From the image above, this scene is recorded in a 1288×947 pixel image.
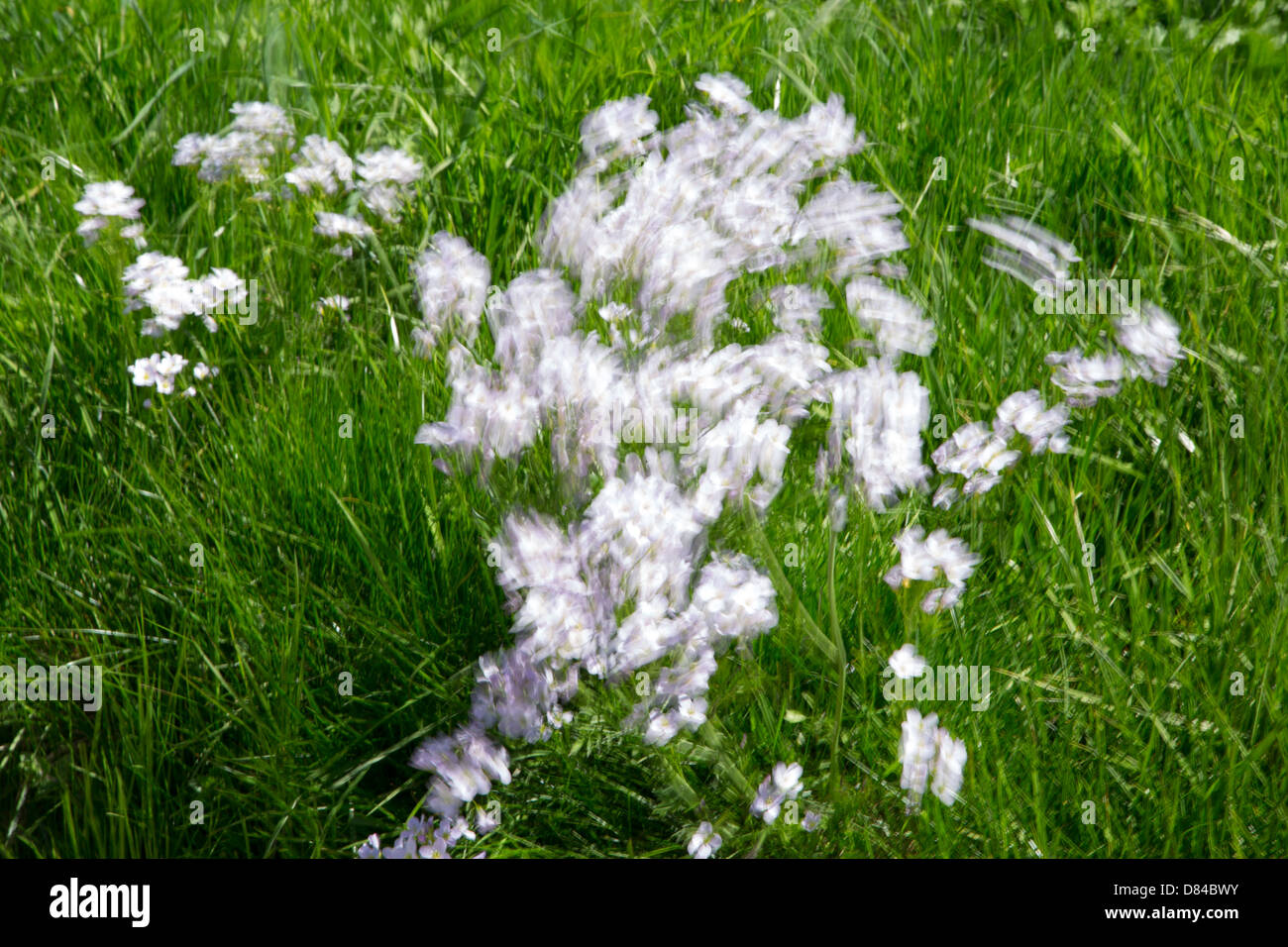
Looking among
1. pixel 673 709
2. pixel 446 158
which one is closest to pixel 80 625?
pixel 673 709

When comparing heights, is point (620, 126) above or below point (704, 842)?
above

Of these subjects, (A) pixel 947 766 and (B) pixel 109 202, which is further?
(B) pixel 109 202

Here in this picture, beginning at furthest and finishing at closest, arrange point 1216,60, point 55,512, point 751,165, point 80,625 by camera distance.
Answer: point 1216,60 → point 55,512 → point 80,625 → point 751,165

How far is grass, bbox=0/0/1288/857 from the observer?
1.74m

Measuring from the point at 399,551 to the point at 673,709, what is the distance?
0.53 metres

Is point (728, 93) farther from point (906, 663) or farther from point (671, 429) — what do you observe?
point (906, 663)

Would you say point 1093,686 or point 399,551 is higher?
point 399,551

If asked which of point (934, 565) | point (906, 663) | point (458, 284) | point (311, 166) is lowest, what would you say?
point (906, 663)

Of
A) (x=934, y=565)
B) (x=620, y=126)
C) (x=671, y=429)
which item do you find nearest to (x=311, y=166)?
(x=620, y=126)

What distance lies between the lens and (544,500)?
1.63m

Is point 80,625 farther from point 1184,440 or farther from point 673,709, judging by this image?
point 1184,440

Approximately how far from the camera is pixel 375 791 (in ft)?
6.08

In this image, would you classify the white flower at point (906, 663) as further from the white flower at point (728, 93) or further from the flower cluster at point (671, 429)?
the white flower at point (728, 93)

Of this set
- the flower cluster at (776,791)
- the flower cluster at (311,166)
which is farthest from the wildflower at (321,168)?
the flower cluster at (776,791)
